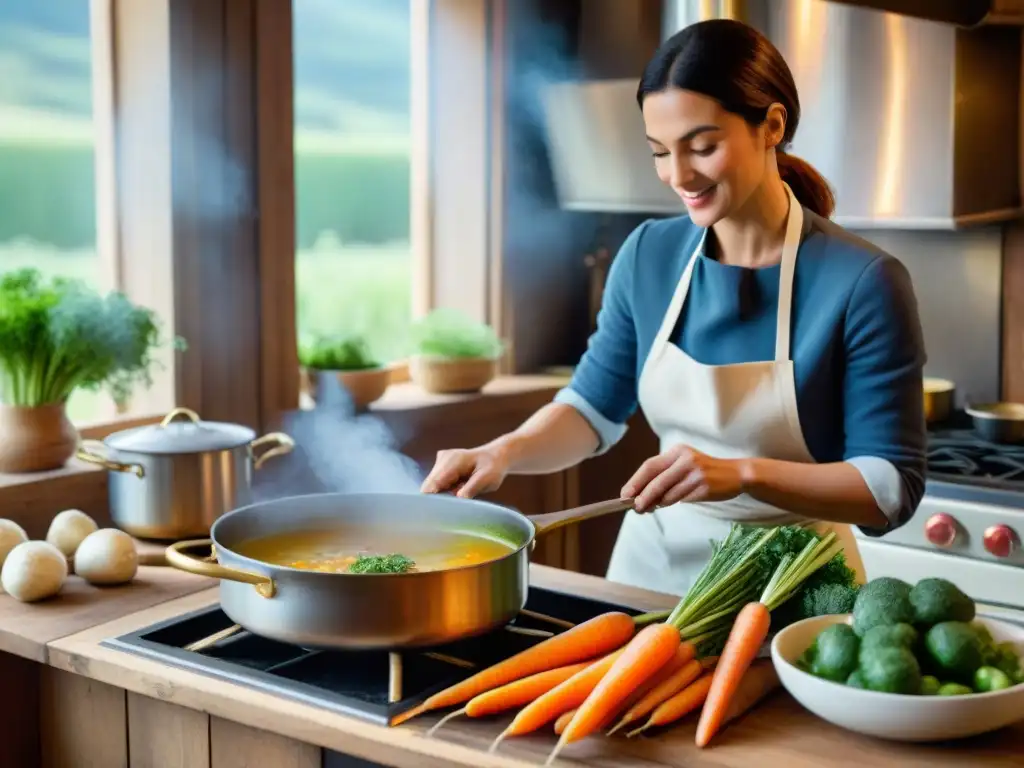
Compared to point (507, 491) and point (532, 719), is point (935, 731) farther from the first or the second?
point (507, 491)

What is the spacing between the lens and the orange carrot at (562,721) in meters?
1.44

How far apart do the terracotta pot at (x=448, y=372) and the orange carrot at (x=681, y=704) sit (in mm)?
1870

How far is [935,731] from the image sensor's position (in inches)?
54.0

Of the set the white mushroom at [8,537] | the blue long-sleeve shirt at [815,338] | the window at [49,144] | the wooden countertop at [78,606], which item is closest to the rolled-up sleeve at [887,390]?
the blue long-sleeve shirt at [815,338]

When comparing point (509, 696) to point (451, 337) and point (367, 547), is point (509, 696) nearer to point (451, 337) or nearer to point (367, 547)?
point (367, 547)

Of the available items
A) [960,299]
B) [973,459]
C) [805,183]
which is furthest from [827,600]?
[960,299]

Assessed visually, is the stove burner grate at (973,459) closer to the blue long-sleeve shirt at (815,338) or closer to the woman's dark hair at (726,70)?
the blue long-sleeve shirt at (815,338)

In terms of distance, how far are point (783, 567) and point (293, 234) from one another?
5.47 ft

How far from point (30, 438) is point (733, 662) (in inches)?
55.8

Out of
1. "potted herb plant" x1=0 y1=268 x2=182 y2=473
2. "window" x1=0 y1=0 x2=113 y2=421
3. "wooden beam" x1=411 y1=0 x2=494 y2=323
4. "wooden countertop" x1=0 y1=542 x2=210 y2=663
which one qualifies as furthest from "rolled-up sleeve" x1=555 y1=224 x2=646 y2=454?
"wooden beam" x1=411 y1=0 x2=494 y2=323

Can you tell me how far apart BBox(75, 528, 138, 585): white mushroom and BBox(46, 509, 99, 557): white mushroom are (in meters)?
0.08

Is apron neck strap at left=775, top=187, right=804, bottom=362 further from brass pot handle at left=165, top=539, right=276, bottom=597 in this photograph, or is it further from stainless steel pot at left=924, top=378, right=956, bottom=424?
stainless steel pot at left=924, top=378, right=956, bottom=424

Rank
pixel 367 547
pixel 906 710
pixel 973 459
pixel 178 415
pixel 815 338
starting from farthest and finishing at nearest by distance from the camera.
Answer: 1. pixel 973 459
2. pixel 178 415
3. pixel 815 338
4. pixel 367 547
5. pixel 906 710

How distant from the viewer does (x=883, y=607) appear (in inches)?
57.6
